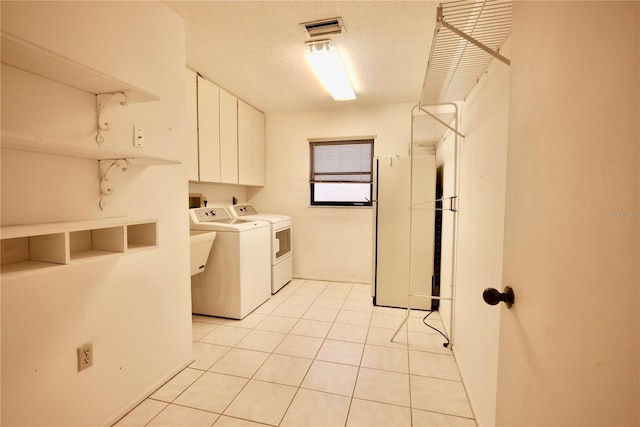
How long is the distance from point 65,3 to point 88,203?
893mm

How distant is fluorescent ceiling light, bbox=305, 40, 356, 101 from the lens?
2279 millimetres

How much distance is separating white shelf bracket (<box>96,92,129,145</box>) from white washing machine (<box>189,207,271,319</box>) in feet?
4.65

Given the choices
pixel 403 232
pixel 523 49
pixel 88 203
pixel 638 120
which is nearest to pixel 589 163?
pixel 638 120

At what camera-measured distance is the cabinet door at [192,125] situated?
2.68m

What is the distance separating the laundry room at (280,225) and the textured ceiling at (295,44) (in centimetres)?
2

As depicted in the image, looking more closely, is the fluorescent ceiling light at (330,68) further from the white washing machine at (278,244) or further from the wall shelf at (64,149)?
the white washing machine at (278,244)

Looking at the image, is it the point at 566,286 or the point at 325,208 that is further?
the point at 325,208

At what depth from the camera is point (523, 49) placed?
80 centimetres

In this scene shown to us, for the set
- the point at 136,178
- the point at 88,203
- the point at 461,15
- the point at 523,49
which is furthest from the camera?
the point at 136,178

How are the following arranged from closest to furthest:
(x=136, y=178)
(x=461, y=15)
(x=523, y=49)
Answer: (x=523, y=49), (x=461, y=15), (x=136, y=178)

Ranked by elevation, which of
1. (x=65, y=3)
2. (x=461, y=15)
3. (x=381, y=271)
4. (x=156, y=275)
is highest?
(x=65, y=3)

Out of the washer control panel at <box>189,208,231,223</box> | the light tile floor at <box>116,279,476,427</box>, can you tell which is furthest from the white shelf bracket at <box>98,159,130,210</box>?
the washer control panel at <box>189,208,231,223</box>

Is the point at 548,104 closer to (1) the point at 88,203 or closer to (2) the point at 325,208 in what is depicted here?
(1) the point at 88,203

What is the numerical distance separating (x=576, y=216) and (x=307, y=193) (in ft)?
11.9
